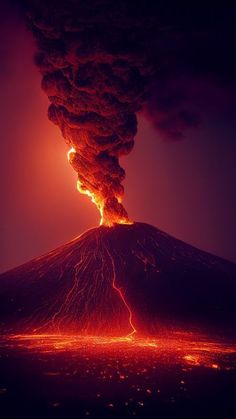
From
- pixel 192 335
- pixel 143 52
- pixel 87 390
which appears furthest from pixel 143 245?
pixel 87 390

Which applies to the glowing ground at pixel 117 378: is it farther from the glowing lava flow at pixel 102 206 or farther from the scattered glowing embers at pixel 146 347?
the glowing lava flow at pixel 102 206

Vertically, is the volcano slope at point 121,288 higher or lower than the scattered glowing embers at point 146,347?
higher

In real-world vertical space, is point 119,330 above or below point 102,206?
below

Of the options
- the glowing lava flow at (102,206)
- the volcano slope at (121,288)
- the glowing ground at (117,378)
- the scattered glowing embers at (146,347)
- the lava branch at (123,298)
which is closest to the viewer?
the glowing ground at (117,378)

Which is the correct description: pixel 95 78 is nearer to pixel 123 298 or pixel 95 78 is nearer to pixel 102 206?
pixel 102 206

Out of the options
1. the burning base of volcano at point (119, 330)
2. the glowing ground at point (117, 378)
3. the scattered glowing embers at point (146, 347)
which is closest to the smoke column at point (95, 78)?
Answer: the burning base of volcano at point (119, 330)

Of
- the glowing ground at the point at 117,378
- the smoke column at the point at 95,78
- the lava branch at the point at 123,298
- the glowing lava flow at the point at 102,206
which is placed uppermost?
the smoke column at the point at 95,78

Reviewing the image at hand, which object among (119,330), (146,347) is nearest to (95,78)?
(119,330)

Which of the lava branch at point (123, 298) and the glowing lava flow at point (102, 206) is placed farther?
A: the glowing lava flow at point (102, 206)
